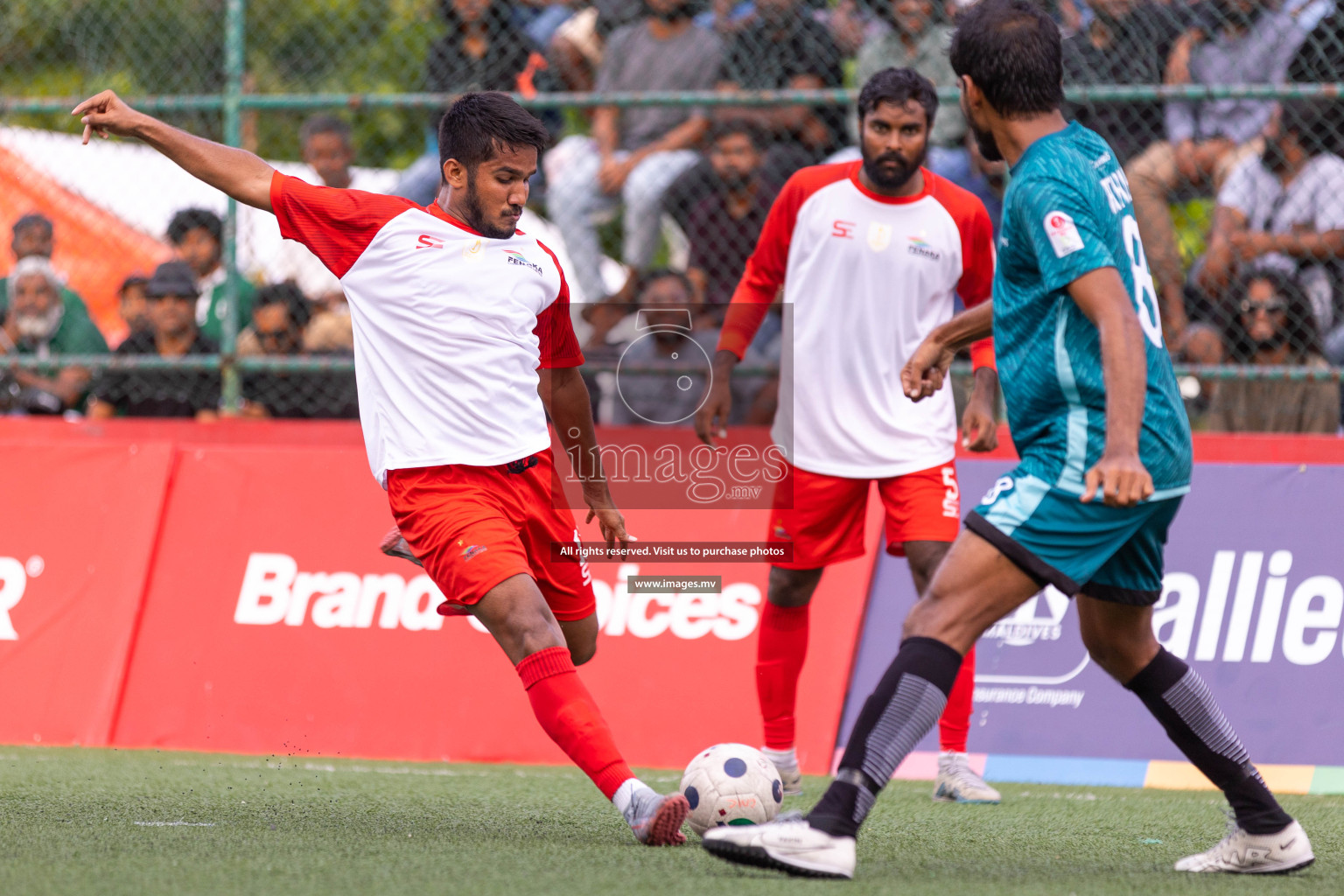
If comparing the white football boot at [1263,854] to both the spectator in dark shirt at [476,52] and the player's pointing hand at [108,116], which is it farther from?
the spectator in dark shirt at [476,52]

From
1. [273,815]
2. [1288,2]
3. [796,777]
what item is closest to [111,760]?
[273,815]

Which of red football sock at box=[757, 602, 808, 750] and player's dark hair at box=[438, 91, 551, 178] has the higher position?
player's dark hair at box=[438, 91, 551, 178]

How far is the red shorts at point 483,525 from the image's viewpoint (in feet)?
13.6

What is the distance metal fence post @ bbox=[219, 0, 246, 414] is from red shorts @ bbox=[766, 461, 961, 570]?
3413mm

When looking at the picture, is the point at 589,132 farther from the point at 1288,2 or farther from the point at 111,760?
the point at 111,760

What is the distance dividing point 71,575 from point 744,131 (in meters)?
4.00

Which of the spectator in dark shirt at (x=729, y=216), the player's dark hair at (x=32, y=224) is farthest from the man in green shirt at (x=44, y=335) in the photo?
the spectator in dark shirt at (x=729, y=216)

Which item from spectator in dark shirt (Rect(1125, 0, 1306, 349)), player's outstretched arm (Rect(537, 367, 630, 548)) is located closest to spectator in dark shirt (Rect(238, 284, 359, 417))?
player's outstretched arm (Rect(537, 367, 630, 548))

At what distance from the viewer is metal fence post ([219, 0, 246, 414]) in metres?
7.79

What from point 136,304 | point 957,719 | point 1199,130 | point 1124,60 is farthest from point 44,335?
point 1199,130

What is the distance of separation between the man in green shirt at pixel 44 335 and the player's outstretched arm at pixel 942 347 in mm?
5697

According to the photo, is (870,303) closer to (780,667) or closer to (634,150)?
(780,667)

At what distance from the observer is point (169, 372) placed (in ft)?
26.9

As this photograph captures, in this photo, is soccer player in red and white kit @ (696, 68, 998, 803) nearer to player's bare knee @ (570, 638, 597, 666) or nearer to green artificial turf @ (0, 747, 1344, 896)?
green artificial turf @ (0, 747, 1344, 896)
